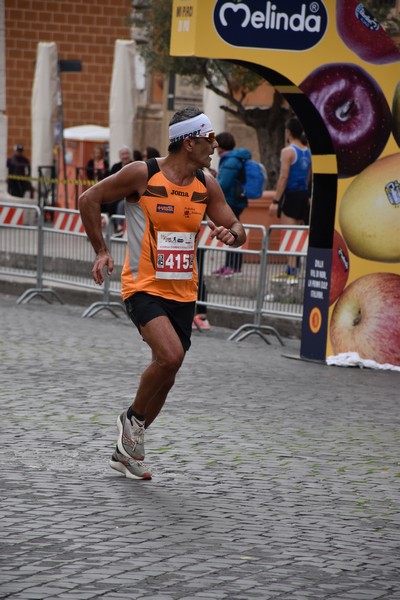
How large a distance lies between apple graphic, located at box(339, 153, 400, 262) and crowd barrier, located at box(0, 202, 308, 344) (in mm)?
2359

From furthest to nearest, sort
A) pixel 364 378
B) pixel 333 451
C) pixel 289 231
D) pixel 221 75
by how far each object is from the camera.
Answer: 1. pixel 221 75
2. pixel 289 231
3. pixel 364 378
4. pixel 333 451

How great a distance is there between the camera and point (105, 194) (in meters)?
7.80

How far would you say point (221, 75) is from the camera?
31.4 m

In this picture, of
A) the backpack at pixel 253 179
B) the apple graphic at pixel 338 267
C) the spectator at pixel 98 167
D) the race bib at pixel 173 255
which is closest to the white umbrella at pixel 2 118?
the spectator at pixel 98 167

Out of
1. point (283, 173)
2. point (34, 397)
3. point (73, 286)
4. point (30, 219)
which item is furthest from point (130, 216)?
point (30, 219)

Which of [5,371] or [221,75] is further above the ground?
[221,75]

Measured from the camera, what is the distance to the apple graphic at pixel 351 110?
12805mm

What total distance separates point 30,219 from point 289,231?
5768mm

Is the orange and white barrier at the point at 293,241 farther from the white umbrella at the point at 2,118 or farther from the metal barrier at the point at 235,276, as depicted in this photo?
the white umbrella at the point at 2,118

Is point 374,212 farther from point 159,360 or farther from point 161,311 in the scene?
point 159,360

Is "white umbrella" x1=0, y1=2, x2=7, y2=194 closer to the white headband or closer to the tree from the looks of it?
Answer: the tree

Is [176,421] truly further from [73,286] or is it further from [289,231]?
[73,286]

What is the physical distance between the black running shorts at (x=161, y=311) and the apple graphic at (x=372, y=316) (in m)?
5.56

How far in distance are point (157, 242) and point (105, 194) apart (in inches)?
14.0
